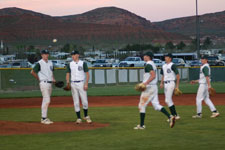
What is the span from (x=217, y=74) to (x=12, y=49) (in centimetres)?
6956

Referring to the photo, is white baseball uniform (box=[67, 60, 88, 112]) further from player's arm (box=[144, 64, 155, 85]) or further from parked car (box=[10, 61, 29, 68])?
parked car (box=[10, 61, 29, 68])

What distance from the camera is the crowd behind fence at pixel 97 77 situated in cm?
3353

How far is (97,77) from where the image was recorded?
3550 cm

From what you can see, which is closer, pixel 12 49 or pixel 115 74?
pixel 115 74

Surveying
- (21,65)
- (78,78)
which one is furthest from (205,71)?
(21,65)

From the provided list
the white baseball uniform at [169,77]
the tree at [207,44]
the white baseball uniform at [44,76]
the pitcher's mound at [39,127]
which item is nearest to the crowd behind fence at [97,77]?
the white baseball uniform at [44,76]

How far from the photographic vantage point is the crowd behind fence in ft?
110

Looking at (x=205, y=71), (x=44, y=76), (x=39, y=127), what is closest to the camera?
(x=39, y=127)

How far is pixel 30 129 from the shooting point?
11.8m

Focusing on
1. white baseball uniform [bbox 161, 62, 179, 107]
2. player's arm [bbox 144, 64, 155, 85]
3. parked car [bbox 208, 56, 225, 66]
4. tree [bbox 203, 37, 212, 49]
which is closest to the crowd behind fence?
parked car [bbox 208, 56, 225, 66]

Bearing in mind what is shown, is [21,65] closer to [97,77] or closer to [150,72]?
[97,77]

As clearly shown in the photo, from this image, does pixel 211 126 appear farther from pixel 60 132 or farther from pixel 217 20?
pixel 217 20

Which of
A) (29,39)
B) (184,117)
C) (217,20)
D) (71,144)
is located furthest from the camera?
(217,20)

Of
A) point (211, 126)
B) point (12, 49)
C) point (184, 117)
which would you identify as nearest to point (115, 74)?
point (184, 117)
